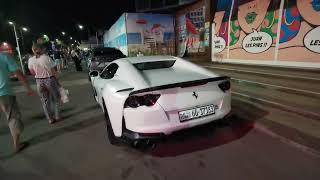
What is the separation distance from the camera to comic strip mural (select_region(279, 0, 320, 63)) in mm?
6551

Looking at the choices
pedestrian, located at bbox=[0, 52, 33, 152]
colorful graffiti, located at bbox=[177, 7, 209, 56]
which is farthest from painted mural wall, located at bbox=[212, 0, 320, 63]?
pedestrian, located at bbox=[0, 52, 33, 152]

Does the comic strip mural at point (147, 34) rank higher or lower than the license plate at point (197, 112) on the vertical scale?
higher

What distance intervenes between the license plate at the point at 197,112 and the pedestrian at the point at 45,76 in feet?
11.2

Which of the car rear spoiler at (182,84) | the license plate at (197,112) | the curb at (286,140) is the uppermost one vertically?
the car rear spoiler at (182,84)

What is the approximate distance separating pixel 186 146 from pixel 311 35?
19.5 feet

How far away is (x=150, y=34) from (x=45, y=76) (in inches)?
592

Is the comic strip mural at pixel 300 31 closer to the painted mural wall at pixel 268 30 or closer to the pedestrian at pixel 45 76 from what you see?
the painted mural wall at pixel 268 30

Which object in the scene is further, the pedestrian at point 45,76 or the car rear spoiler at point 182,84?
the pedestrian at point 45,76

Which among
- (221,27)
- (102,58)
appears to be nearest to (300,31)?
(221,27)

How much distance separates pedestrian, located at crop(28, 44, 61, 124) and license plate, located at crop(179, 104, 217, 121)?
3415mm

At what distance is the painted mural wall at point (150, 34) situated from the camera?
60.2ft

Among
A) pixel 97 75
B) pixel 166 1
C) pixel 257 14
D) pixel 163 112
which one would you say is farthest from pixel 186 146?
pixel 166 1

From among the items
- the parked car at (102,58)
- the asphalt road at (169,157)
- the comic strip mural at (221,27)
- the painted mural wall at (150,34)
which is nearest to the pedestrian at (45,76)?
the asphalt road at (169,157)

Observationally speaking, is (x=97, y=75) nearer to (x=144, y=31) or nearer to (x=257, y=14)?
(x=257, y=14)
